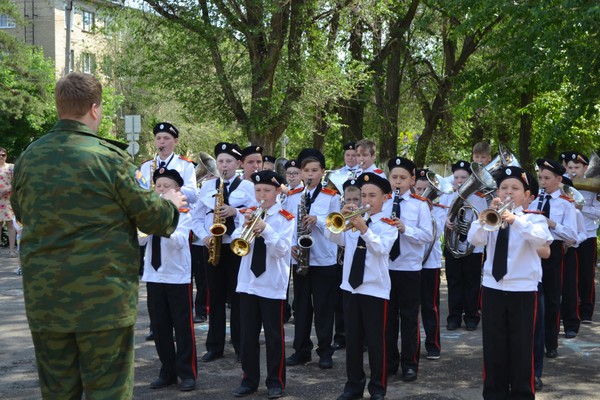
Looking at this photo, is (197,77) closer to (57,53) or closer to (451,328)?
(451,328)

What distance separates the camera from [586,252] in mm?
10461

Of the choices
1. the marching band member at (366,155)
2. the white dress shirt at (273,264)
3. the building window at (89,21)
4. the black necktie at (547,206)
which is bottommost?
the white dress shirt at (273,264)

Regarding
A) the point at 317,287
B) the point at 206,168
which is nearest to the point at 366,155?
the point at 317,287

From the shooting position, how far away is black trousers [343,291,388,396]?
6.75 metres

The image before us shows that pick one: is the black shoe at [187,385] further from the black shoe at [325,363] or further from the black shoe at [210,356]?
the black shoe at [325,363]

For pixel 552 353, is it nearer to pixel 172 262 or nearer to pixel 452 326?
pixel 452 326

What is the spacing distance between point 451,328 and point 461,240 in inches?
45.4

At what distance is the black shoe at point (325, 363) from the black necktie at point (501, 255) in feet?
7.66

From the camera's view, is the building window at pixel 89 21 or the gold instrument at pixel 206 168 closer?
the gold instrument at pixel 206 168

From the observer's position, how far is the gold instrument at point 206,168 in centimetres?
1038

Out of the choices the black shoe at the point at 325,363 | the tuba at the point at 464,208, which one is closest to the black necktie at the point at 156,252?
the black shoe at the point at 325,363

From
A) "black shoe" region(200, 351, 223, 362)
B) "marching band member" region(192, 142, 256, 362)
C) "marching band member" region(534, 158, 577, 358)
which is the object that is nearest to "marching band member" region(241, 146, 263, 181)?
"marching band member" region(192, 142, 256, 362)

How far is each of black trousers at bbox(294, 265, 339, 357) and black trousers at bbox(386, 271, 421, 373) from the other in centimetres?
77

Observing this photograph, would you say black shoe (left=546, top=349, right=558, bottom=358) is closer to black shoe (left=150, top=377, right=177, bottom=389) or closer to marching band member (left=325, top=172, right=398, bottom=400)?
marching band member (left=325, top=172, right=398, bottom=400)
